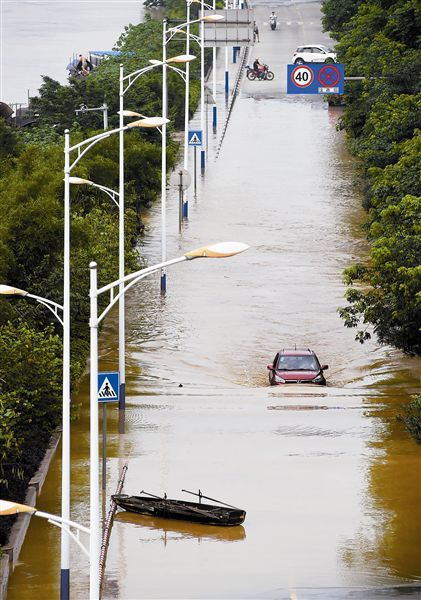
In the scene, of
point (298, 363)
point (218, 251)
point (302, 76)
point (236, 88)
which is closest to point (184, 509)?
point (218, 251)

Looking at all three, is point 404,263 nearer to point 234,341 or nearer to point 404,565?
point 234,341

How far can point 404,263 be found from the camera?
44250mm

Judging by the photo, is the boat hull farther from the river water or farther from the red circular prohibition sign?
the river water

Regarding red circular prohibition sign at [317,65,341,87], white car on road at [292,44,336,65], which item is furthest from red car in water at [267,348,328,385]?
white car on road at [292,44,336,65]

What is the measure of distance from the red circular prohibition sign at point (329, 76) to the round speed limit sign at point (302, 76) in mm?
970

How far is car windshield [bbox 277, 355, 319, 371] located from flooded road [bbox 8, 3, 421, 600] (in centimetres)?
98

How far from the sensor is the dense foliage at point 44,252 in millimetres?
34656

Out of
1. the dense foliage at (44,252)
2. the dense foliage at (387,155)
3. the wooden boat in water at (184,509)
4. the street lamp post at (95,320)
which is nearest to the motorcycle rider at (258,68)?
the dense foliage at (387,155)

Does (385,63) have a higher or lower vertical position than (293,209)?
higher

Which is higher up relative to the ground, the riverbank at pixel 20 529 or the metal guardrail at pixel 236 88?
the metal guardrail at pixel 236 88

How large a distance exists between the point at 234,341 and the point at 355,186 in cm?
2773

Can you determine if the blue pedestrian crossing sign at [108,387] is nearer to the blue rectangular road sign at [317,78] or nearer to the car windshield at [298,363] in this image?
the car windshield at [298,363]

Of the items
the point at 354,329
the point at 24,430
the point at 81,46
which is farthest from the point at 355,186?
the point at 81,46

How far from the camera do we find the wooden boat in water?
3041cm
